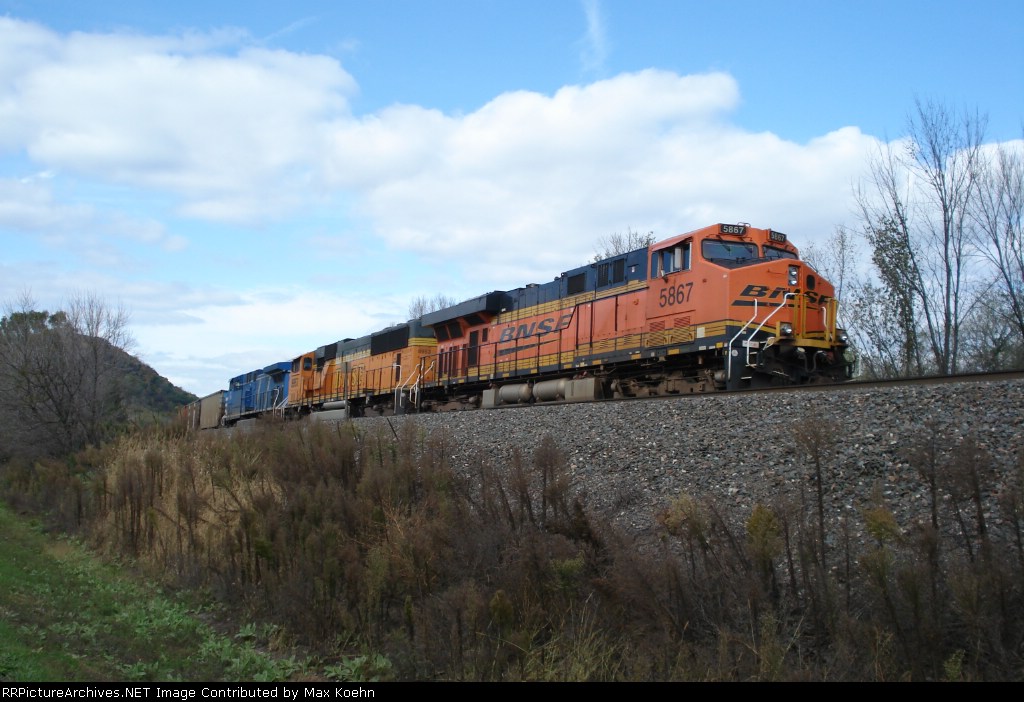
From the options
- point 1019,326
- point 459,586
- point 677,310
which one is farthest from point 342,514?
point 1019,326

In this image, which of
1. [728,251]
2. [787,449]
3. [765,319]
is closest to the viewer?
[787,449]

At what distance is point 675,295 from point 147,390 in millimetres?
48144

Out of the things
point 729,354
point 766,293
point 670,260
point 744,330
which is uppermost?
point 670,260

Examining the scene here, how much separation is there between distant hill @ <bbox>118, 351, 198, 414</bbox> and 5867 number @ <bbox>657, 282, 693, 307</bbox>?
2396cm

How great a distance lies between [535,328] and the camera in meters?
18.9

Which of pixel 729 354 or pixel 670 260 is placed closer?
pixel 729 354

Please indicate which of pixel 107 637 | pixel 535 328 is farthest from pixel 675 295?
pixel 107 637

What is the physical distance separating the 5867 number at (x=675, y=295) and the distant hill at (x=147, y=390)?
24.0 metres

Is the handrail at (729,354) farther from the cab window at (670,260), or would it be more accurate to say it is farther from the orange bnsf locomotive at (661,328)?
the cab window at (670,260)

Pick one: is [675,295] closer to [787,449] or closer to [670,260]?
[670,260]

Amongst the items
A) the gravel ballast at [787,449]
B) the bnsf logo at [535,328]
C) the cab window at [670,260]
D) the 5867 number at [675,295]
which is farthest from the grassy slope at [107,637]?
the bnsf logo at [535,328]

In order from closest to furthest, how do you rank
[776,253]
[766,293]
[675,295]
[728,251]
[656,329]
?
1. [766,293]
2. [728,251]
3. [675,295]
4. [656,329]
5. [776,253]

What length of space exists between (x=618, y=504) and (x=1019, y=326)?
17989mm

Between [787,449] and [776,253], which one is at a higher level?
[776,253]
